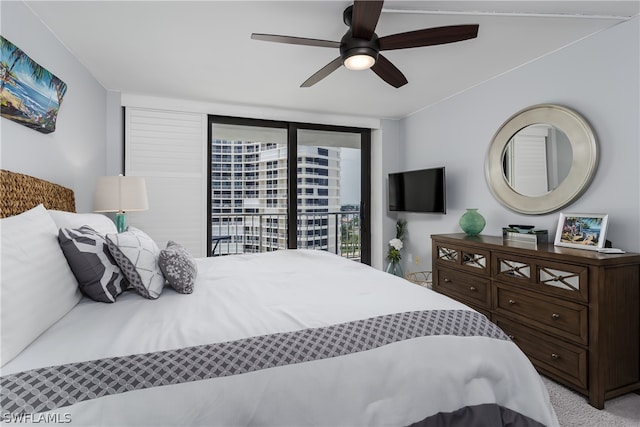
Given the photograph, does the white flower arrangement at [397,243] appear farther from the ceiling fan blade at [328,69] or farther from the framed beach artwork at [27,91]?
the framed beach artwork at [27,91]

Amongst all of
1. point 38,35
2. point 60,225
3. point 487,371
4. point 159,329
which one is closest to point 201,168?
point 38,35

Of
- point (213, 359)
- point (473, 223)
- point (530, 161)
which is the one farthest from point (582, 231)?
point (213, 359)

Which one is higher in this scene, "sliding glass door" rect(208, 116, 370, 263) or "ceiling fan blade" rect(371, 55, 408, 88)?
"ceiling fan blade" rect(371, 55, 408, 88)

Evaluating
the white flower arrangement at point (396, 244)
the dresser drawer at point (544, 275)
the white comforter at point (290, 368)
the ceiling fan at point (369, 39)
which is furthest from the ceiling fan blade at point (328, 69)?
the white flower arrangement at point (396, 244)

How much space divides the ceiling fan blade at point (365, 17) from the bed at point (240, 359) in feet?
4.73

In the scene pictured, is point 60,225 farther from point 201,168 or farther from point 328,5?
point 201,168

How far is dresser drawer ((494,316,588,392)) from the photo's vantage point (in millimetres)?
1980

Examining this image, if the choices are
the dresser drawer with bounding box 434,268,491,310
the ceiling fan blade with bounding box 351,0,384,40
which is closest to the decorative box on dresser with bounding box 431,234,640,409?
the dresser drawer with bounding box 434,268,491,310

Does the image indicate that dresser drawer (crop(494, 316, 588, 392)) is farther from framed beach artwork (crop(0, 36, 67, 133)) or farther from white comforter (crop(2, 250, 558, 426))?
framed beach artwork (crop(0, 36, 67, 133))

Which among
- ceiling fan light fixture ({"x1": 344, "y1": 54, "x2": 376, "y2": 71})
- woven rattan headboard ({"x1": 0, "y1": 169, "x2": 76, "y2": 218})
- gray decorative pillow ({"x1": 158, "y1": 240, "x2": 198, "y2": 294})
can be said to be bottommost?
gray decorative pillow ({"x1": 158, "y1": 240, "x2": 198, "y2": 294})

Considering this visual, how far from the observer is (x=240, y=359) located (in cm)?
98

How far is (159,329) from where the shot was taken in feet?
3.68

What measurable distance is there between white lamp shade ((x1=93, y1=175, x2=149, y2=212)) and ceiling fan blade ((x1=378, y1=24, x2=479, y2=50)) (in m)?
2.36

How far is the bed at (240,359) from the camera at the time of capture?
85 cm
